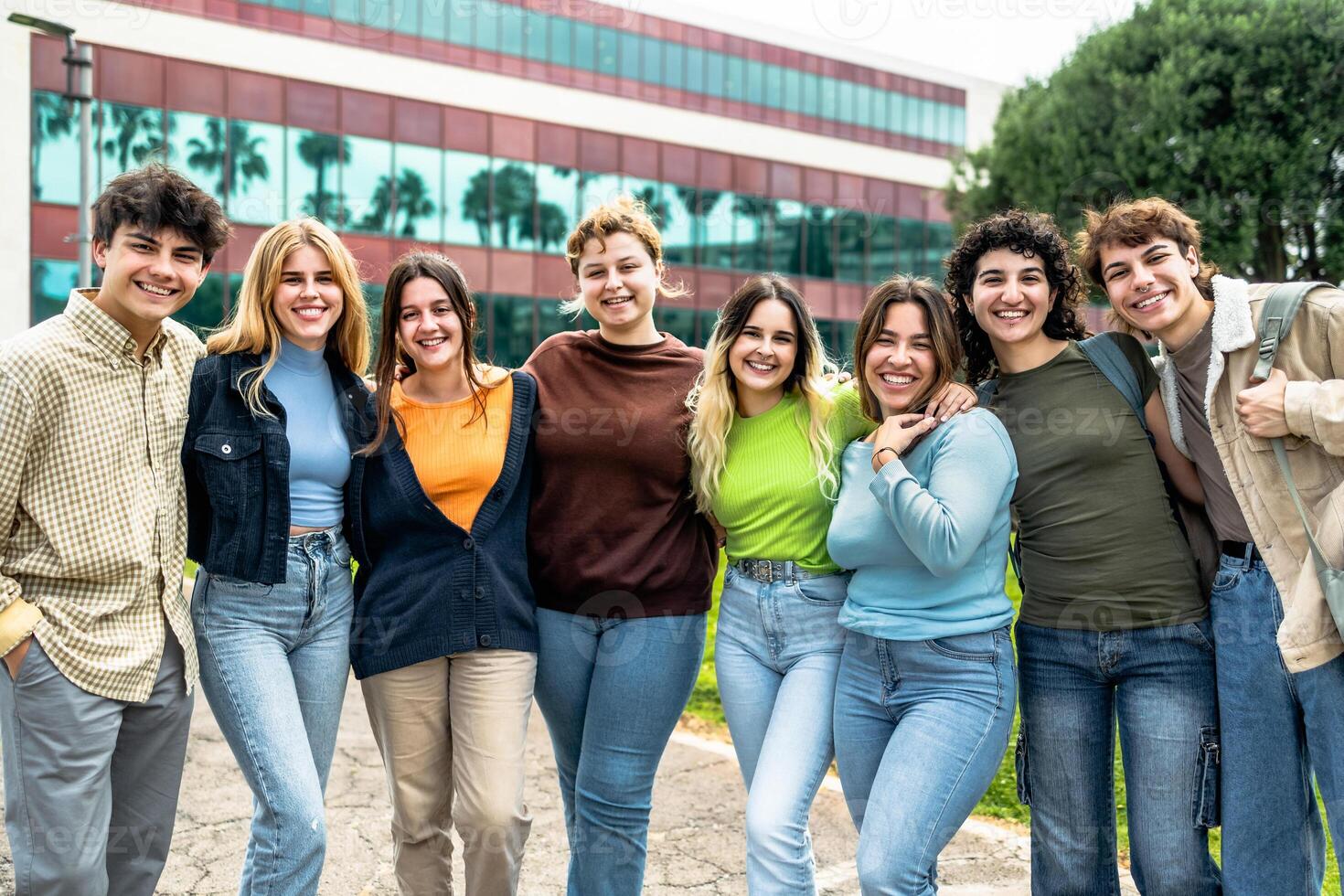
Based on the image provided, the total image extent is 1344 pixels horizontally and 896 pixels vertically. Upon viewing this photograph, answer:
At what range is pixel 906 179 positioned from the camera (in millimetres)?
34875

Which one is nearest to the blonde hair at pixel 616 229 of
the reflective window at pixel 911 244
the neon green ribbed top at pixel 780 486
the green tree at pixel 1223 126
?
the neon green ribbed top at pixel 780 486

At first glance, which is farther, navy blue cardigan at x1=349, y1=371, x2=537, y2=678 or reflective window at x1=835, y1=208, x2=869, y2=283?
reflective window at x1=835, y1=208, x2=869, y2=283

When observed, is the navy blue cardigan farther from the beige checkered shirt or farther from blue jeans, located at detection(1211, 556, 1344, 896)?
blue jeans, located at detection(1211, 556, 1344, 896)

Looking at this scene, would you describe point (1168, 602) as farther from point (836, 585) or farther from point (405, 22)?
point (405, 22)

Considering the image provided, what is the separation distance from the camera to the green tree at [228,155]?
74.3 ft

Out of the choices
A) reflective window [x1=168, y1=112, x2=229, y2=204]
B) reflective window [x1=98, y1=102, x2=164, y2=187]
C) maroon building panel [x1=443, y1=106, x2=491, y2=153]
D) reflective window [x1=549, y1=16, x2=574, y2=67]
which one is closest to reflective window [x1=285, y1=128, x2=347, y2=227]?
reflective window [x1=168, y1=112, x2=229, y2=204]

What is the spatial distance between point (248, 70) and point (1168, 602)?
24.0 meters

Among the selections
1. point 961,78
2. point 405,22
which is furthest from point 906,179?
point 405,22

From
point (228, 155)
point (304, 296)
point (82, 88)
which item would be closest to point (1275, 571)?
point (304, 296)

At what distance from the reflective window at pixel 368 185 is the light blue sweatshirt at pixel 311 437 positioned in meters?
21.9

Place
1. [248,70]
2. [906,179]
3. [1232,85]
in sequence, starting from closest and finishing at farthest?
[1232,85] → [248,70] → [906,179]

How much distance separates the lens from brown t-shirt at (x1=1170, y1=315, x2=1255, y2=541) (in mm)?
3197

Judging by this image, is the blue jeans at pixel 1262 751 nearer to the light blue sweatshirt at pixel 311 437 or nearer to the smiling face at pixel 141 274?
the light blue sweatshirt at pixel 311 437

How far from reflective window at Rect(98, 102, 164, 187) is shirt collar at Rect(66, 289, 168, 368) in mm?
20522
